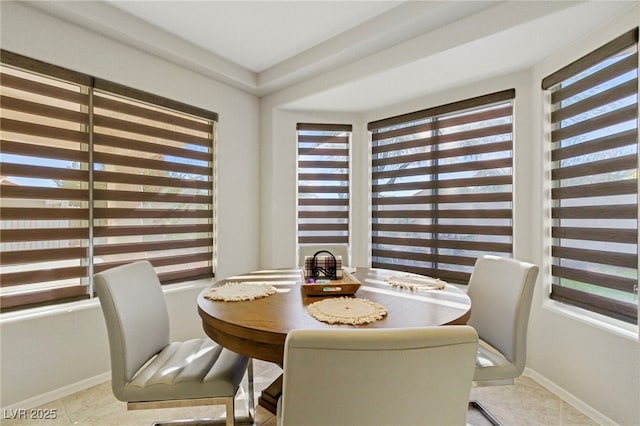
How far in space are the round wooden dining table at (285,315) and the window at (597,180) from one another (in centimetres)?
103

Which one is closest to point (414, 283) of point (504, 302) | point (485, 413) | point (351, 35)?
point (504, 302)

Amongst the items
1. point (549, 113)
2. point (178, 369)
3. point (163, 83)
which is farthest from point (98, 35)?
point (549, 113)

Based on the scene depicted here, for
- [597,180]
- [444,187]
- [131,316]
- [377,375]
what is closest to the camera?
[377,375]

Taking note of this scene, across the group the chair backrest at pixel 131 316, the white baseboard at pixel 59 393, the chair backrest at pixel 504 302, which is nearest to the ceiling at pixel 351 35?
the chair backrest at pixel 504 302

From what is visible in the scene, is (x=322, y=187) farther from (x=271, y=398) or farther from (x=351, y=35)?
(x=271, y=398)

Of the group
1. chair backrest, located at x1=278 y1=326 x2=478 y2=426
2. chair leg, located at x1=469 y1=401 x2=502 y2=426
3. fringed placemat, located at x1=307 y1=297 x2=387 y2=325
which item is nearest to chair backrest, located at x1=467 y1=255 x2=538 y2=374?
chair leg, located at x1=469 y1=401 x2=502 y2=426

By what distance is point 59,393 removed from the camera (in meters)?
2.04

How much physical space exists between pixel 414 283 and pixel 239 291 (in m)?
1.03

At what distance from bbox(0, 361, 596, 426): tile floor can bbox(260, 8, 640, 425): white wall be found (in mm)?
156

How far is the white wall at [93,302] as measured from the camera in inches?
74.5

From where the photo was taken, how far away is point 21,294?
196 cm

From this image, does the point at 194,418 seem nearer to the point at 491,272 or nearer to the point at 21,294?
the point at 21,294

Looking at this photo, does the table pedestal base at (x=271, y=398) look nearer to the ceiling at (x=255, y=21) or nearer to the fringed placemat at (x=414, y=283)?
the fringed placemat at (x=414, y=283)

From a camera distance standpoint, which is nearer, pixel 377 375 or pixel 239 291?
pixel 377 375
